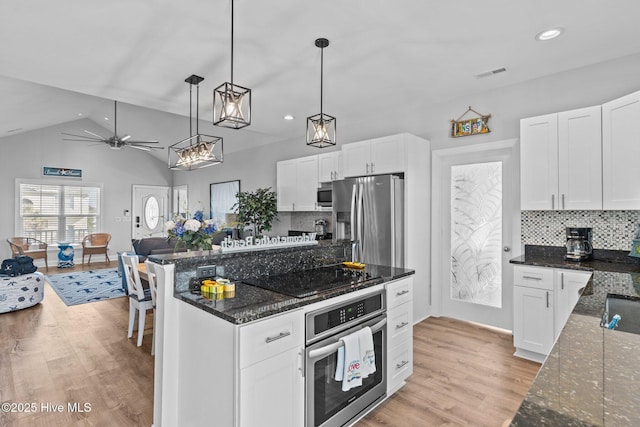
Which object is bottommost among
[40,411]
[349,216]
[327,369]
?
[40,411]

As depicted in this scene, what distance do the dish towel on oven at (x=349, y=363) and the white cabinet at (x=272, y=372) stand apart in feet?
0.91

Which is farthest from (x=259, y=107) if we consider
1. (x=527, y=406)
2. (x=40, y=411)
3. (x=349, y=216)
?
(x=527, y=406)

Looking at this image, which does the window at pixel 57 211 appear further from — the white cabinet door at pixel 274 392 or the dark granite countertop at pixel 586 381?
the dark granite countertop at pixel 586 381

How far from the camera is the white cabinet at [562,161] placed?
2.86m

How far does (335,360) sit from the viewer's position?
1.97 m

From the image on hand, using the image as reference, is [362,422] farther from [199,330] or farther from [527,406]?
[527,406]

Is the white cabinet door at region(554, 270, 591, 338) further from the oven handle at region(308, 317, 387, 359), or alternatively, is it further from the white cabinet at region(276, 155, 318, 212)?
the white cabinet at region(276, 155, 318, 212)

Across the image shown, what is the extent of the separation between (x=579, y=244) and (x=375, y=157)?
7.40ft

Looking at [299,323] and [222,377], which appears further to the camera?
[299,323]

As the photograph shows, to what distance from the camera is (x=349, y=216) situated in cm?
422

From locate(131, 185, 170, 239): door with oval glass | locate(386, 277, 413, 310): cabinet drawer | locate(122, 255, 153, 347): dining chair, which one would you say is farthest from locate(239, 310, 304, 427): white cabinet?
locate(131, 185, 170, 239): door with oval glass

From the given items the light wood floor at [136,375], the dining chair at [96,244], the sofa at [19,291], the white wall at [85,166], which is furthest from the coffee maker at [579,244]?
the white wall at [85,166]

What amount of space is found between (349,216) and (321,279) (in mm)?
2015

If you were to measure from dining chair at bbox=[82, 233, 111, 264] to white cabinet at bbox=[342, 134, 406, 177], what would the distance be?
7.23m
